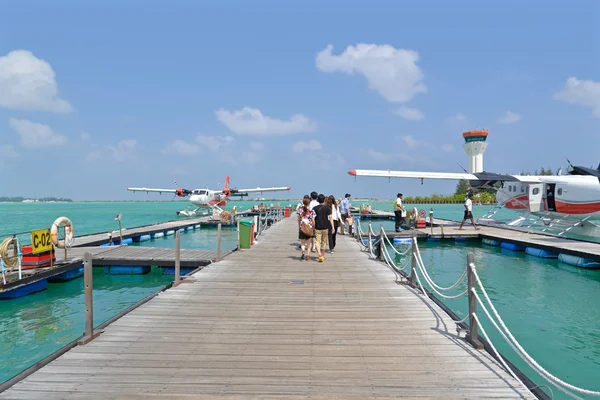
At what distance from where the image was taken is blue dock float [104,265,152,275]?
50.2 feet

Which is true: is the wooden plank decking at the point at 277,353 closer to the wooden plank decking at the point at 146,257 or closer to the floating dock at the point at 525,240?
the wooden plank decking at the point at 146,257

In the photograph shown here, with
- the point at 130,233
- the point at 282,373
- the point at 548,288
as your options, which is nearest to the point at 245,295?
the point at 282,373

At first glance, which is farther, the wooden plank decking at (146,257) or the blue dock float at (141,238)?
the blue dock float at (141,238)

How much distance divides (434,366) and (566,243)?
17609mm

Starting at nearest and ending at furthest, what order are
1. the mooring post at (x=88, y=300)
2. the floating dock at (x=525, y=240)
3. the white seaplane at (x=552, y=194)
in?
the mooring post at (x=88, y=300)
the floating dock at (x=525, y=240)
the white seaplane at (x=552, y=194)

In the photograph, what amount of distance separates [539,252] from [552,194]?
20.0 feet

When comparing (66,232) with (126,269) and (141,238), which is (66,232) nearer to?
(126,269)

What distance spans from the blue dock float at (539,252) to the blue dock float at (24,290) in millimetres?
19651

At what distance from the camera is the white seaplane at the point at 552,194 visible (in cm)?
2142

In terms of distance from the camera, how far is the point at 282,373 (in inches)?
173

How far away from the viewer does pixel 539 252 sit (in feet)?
62.2

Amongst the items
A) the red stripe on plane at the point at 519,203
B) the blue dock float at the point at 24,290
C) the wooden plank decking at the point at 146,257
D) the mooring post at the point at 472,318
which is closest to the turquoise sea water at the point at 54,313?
the blue dock float at the point at 24,290

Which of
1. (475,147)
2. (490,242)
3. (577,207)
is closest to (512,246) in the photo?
(490,242)

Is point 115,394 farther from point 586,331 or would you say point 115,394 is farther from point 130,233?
point 130,233
